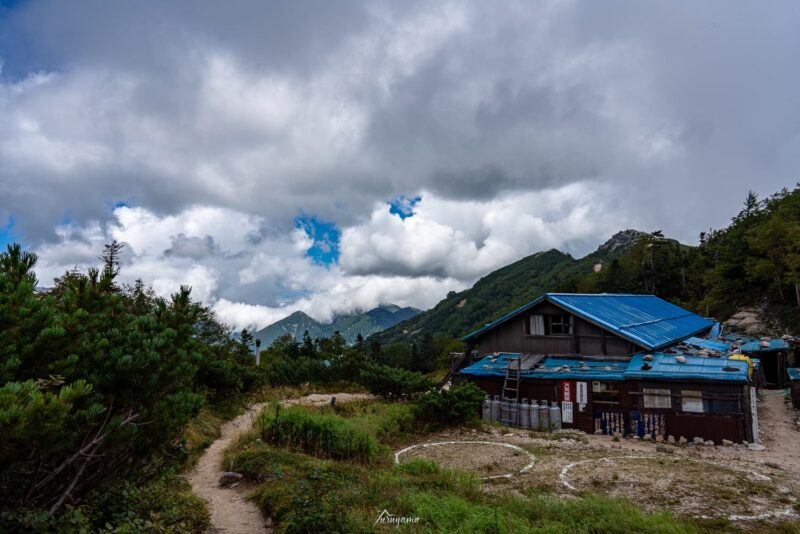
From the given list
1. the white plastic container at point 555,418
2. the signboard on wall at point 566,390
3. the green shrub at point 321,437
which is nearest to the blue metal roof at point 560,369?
the signboard on wall at point 566,390

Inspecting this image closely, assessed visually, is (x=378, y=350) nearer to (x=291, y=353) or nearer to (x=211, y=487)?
(x=291, y=353)

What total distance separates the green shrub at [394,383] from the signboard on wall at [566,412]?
6856 mm

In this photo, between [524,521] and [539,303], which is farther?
[539,303]

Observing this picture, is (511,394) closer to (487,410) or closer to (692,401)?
(487,410)

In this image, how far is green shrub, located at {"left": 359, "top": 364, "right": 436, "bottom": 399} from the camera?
23875mm

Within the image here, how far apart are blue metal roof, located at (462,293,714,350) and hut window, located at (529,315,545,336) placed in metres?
0.84

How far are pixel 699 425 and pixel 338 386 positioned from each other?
21.8m

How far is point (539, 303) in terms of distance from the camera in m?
24.8

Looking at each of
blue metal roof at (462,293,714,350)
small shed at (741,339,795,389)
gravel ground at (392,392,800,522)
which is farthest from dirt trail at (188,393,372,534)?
small shed at (741,339,795,389)

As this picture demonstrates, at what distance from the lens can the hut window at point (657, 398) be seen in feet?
58.5

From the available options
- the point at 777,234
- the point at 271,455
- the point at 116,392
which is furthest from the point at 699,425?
the point at 777,234

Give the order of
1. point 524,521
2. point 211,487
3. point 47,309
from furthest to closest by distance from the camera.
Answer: point 211,487 → point 524,521 → point 47,309

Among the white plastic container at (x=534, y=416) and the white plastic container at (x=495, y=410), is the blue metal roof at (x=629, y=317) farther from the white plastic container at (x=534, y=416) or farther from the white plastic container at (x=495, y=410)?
the white plastic container at (x=534, y=416)

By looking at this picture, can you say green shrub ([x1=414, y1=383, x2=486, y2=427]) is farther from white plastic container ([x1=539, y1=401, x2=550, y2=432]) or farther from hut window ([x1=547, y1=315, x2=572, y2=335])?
hut window ([x1=547, y1=315, x2=572, y2=335])
